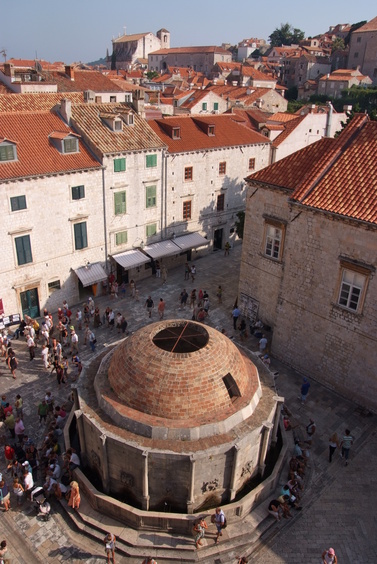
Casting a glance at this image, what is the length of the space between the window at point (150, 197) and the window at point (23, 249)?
1006cm

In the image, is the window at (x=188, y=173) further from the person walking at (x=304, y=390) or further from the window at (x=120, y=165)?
the person walking at (x=304, y=390)

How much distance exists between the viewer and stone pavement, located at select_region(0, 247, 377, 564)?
15281 mm

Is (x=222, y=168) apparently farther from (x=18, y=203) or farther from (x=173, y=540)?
(x=173, y=540)

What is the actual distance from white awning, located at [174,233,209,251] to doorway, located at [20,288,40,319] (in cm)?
1235

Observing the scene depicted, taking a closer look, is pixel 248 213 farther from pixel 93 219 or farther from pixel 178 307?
pixel 93 219

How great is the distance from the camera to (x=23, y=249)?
2700 centimetres

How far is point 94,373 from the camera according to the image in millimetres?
18953

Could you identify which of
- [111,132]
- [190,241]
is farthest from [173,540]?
[111,132]

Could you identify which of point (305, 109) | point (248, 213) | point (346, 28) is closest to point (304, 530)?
point (248, 213)

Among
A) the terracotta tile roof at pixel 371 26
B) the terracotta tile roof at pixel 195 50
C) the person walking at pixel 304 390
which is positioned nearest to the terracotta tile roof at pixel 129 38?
the terracotta tile roof at pixel 195 50

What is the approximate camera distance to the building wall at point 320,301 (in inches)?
824

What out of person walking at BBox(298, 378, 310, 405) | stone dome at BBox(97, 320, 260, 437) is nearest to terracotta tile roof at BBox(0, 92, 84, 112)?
stone dome at BBox(97, 320, 260, 437)

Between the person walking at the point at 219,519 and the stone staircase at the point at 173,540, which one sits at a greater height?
the person walking at the point at 219,519

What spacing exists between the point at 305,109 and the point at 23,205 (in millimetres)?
A: 43068
